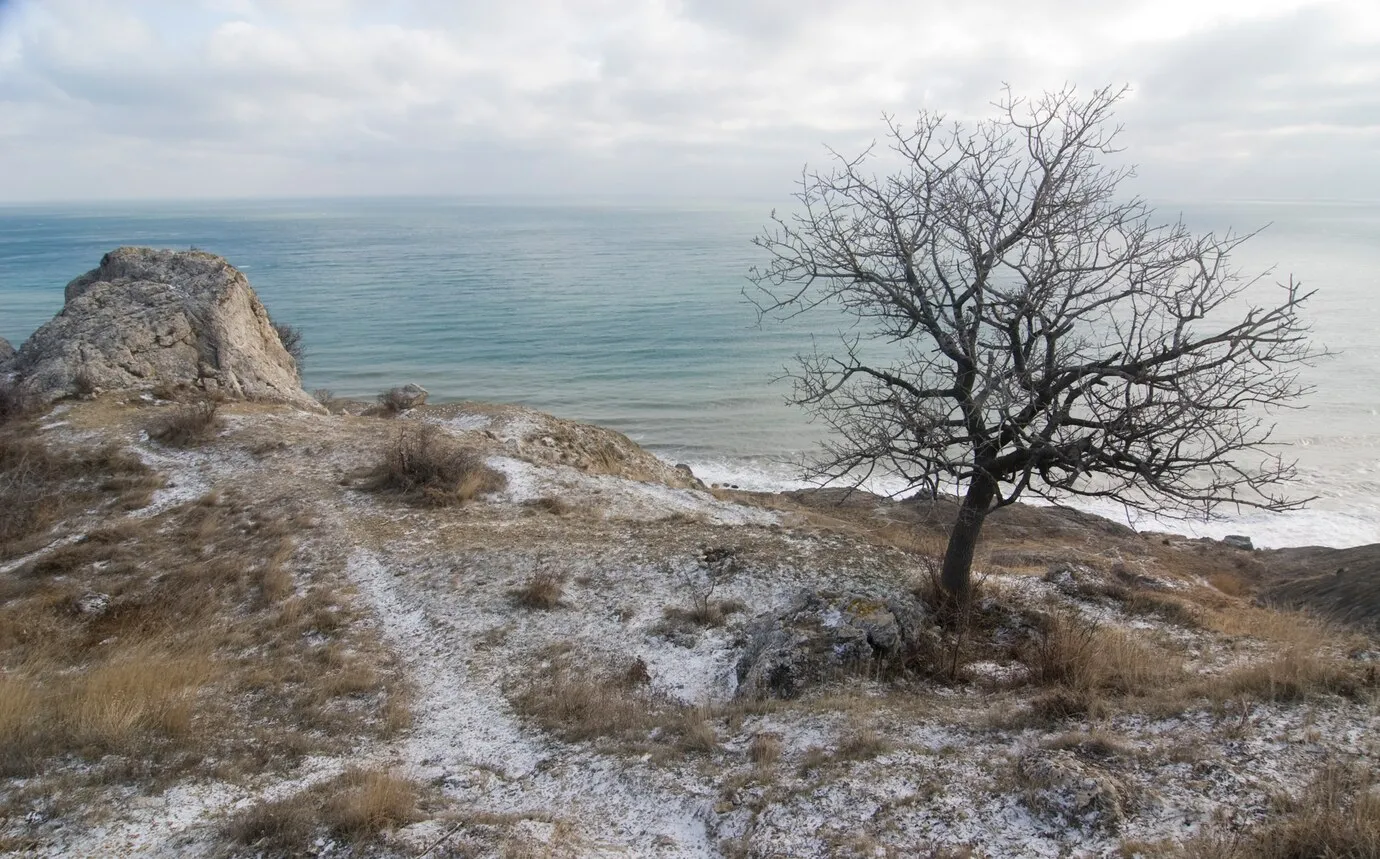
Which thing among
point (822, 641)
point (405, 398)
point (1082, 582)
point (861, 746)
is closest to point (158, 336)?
point (405, 398)

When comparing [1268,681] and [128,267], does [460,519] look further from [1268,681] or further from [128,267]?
[128,267]

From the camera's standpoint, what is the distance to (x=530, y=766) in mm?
6672

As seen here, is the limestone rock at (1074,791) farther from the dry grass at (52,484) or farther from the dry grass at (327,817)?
the dry grass at (52,484)

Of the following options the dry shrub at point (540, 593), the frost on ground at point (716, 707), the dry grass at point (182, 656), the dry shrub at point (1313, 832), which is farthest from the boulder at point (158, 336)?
the dry shrub at point (1313, 832)

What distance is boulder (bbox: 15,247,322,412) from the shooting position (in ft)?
67.6

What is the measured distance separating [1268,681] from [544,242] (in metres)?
143

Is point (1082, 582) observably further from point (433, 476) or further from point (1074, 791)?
point (433, 476)

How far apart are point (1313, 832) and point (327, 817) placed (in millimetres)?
6068

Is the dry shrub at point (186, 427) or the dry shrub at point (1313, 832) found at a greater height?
the dry shrub at point (1313, 832)

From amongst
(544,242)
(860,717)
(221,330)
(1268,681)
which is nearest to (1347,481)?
(1268,681)

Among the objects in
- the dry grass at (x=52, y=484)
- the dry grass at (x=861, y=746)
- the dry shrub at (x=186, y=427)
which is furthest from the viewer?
the dry shrub at (x=186, y=427)

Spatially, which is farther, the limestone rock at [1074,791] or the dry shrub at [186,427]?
the dry shrub at [186,427]

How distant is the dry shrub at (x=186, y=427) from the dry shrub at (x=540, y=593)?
11030mm

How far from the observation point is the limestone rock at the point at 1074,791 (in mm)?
4898
